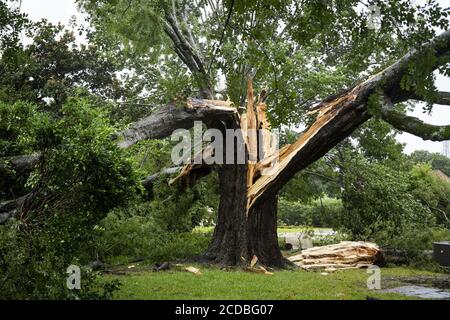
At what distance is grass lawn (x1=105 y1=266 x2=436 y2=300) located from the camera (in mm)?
6738

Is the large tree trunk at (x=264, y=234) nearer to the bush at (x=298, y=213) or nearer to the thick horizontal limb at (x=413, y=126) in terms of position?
the thick horizontal limb at (x=413, y=126)

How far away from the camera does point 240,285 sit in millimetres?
7555

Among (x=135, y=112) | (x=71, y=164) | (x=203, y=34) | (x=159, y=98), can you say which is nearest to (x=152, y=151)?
(x=159, y=98)

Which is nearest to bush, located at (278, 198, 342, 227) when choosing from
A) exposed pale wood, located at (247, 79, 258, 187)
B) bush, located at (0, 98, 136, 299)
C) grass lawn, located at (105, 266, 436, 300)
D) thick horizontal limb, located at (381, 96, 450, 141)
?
exposed pale wood, located at (247, 79, 258, 187)

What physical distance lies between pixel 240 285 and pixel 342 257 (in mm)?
4516

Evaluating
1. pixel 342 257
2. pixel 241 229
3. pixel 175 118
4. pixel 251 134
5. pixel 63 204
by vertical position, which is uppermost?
pixel 175 118

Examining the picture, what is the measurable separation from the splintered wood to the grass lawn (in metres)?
1.32

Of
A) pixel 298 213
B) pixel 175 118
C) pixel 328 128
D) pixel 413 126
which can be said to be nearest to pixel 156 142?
pixel 175 118

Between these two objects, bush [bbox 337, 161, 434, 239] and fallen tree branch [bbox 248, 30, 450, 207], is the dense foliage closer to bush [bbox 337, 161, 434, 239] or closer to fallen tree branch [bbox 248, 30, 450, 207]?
bush [bbox 337, 161, 434, 239]

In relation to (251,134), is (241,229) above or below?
below

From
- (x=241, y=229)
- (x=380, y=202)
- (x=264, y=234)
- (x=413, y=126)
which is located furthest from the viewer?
(x=380, y=202)

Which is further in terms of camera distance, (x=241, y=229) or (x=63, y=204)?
(x=241, y=229)

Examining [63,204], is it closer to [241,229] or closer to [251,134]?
[241,229]

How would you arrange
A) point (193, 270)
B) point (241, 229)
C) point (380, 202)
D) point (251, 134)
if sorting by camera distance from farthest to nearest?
1. point (380, 202)
2. point (251, 134)
3. point (241, 229)
4. point (193, 270)
